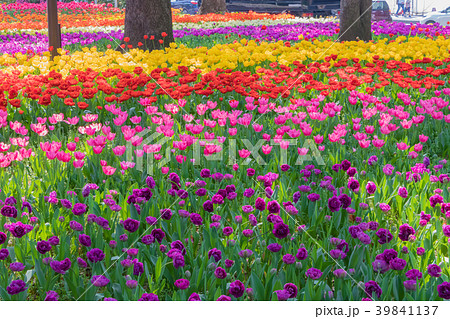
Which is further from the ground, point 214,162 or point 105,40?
point 105,40

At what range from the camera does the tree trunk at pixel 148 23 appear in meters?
8.46

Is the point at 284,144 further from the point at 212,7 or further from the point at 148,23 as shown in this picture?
the point at 212,7

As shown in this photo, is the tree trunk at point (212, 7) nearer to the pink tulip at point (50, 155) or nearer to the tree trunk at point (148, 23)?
the tree trunk at point (148, 23)

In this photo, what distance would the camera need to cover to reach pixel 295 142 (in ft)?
12.4

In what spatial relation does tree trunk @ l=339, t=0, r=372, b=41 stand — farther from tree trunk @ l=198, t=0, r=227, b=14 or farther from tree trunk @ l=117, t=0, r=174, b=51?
tree trunk @ l=198, t=0, r=227, b=14

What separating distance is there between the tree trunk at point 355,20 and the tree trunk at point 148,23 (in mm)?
3298

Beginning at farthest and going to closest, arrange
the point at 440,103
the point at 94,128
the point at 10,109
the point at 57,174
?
the point at 10,109 → the point at 440,103 → the point at 94,128 → the point at 57,174

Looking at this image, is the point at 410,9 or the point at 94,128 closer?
the point at 94,128

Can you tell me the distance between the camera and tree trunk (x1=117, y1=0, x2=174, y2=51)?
846cm

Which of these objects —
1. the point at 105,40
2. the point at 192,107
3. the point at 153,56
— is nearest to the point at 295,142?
the point at 192,107

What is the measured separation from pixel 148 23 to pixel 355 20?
156 inches
